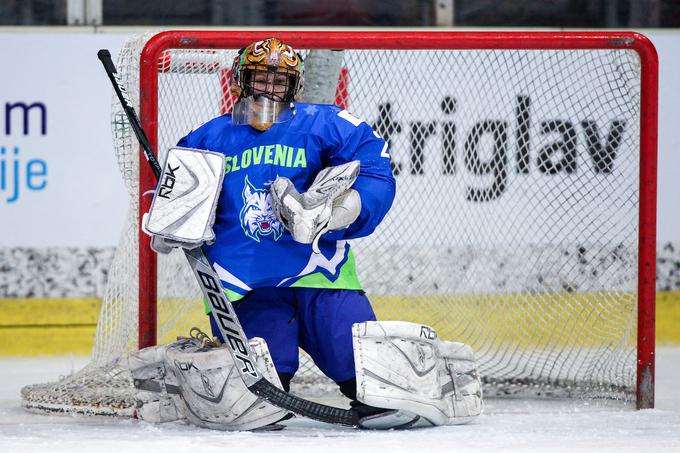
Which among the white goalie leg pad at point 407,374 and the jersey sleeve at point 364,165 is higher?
the jersey sleeve at point 364,165

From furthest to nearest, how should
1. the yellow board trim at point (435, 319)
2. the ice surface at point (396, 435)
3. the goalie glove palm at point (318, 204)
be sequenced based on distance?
the yellow board trim at point (435, 319) < the goalie glove palm at point (318, 204) < the ice surface at point (396, 435)

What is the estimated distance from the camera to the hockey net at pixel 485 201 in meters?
3.02

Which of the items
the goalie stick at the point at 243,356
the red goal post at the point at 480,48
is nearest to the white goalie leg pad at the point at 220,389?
the goalie stick at the point at 243,356

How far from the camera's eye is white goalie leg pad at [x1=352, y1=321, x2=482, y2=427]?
250 centimetres

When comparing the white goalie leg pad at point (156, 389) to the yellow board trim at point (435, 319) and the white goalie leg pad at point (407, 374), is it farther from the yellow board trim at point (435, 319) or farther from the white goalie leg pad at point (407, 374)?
the yellow board trim at point (435, 319)

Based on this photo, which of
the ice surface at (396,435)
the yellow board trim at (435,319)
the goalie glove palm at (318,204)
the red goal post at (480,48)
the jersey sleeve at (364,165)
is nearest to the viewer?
the ice surface at (396,435)

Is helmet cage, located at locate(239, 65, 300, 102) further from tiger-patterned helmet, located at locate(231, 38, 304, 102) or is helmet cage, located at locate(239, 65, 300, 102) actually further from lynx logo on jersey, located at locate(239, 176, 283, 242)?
lynx logo on jersey, located at locate(239, 176, 283, 242)

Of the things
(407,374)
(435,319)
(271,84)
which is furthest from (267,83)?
(435,319)

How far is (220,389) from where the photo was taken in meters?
2.53

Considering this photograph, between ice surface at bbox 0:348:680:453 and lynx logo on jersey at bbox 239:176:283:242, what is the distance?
16.6 inches

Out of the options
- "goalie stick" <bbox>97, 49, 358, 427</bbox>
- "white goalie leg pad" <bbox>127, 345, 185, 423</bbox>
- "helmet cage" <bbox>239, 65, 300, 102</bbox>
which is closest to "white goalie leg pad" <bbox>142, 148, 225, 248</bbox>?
"goalie stick" <bbox>97, 49, 358, 427</bbox>

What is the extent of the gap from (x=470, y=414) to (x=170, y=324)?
1.07 metres

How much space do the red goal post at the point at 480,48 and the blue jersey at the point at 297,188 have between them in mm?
362

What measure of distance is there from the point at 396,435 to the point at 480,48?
1.07m
